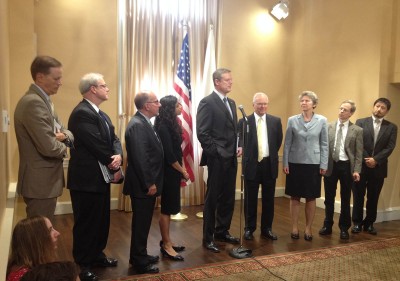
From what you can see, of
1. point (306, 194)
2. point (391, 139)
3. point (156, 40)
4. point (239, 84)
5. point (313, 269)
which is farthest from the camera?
point (239, 84)

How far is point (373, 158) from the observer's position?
4328mm

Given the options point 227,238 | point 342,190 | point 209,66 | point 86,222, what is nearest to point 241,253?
point 227,238

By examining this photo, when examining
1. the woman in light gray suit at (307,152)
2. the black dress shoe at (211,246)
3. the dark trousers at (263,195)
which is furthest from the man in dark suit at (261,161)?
the black dress shoe at (211,246)

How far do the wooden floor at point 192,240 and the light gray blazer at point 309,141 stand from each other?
2.74ft

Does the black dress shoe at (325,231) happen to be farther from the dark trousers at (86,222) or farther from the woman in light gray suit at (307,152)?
the dark trousers at (86,222)

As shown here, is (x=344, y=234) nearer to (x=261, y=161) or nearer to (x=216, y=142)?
(x=261, y=161)

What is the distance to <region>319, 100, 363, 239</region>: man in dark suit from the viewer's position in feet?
13.7

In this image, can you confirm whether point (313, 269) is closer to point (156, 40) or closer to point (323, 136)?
point (323, 136)

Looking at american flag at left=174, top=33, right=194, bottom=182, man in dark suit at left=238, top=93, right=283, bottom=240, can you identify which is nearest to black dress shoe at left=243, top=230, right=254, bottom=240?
man in dark suit at left=238, top=93, right=283, bottom=240

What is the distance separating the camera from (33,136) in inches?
91.6

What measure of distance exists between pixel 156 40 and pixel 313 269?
12.1 feet

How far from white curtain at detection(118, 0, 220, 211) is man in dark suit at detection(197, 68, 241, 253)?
5.81ft

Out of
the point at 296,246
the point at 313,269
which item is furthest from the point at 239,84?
the point at 313,269

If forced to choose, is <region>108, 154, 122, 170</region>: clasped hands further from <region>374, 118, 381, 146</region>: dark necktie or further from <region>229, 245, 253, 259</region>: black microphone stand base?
<region>374, 118, 381, 146</region>: dark necktie
